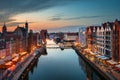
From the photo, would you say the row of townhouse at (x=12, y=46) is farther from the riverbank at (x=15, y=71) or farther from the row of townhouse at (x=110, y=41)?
the row of townhouse at (x=110, y=41)

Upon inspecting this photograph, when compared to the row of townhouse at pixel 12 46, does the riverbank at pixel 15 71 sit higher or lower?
lower

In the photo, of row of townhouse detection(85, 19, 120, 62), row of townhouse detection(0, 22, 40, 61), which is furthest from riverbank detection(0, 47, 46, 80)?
row of townhouse detection(85, 19, 120, 62)

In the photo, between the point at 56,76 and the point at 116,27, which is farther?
the point at 116,27

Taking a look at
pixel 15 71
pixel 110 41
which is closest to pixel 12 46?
pixel 15 71

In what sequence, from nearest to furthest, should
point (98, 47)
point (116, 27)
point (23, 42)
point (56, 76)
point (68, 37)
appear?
point (56, 76) → point (116, 27) → point (98, 47) → point (23, 42) → point (68, 37)

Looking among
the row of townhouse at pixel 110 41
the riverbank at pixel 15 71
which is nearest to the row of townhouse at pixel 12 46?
the riverbank at pixel 15 71

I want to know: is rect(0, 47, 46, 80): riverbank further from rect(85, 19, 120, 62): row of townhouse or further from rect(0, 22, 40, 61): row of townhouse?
rect(85, 19, 120, 62): row of townhouse

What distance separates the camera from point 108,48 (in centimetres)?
4359

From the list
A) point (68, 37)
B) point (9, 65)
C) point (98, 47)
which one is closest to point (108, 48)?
point (98, 47)

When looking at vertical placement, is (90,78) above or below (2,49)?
below

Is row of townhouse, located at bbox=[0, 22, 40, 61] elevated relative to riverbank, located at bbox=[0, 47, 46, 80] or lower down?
elevated

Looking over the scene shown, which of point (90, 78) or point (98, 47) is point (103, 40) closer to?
point (98, 47)

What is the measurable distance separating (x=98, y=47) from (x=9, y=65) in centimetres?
2590

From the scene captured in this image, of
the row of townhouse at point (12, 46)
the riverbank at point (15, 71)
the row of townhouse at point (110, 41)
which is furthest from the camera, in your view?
the row of townhouse at point (12, 46)
